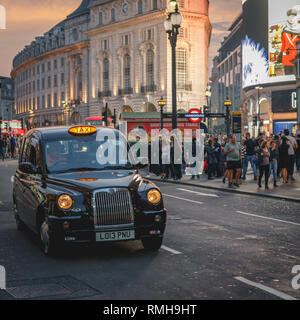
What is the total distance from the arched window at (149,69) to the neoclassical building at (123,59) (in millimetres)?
132

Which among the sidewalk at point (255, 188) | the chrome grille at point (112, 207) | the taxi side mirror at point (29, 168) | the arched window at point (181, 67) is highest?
the arched window at point (181, 67)

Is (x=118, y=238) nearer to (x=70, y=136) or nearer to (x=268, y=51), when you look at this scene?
(x=70, y=136)

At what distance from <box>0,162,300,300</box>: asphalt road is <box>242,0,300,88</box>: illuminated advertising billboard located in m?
67.6

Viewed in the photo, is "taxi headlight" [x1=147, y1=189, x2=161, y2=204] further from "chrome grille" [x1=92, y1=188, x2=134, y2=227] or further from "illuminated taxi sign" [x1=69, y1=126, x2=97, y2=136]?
"illuminated taxi sign" [x1=69, y1=126, x2=97, y2=136]

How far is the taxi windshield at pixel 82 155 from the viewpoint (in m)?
8.91

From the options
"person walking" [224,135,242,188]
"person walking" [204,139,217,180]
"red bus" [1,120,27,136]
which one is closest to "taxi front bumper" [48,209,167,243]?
"person walking" [224,135,242,188]

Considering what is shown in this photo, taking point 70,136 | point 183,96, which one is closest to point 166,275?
point 70,136

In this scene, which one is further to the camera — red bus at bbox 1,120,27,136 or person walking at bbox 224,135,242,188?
red bus at bbox 1,120,27,136

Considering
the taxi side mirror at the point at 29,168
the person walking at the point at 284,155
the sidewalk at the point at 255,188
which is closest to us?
the taxi side mirror at the point at 29,168

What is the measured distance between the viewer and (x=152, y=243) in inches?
332

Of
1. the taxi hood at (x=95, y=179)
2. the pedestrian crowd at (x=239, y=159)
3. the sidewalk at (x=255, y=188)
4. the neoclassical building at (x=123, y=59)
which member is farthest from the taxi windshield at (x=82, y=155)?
the neoclassical building at (x=123, y=59)

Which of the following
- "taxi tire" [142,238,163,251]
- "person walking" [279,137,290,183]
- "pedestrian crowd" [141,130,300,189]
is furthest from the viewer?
"person walking" [279,137,290,183]

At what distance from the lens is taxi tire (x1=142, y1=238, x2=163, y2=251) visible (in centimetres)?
840

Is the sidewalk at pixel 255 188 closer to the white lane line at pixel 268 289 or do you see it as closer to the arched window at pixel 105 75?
the white lane line at pixel 268 289
